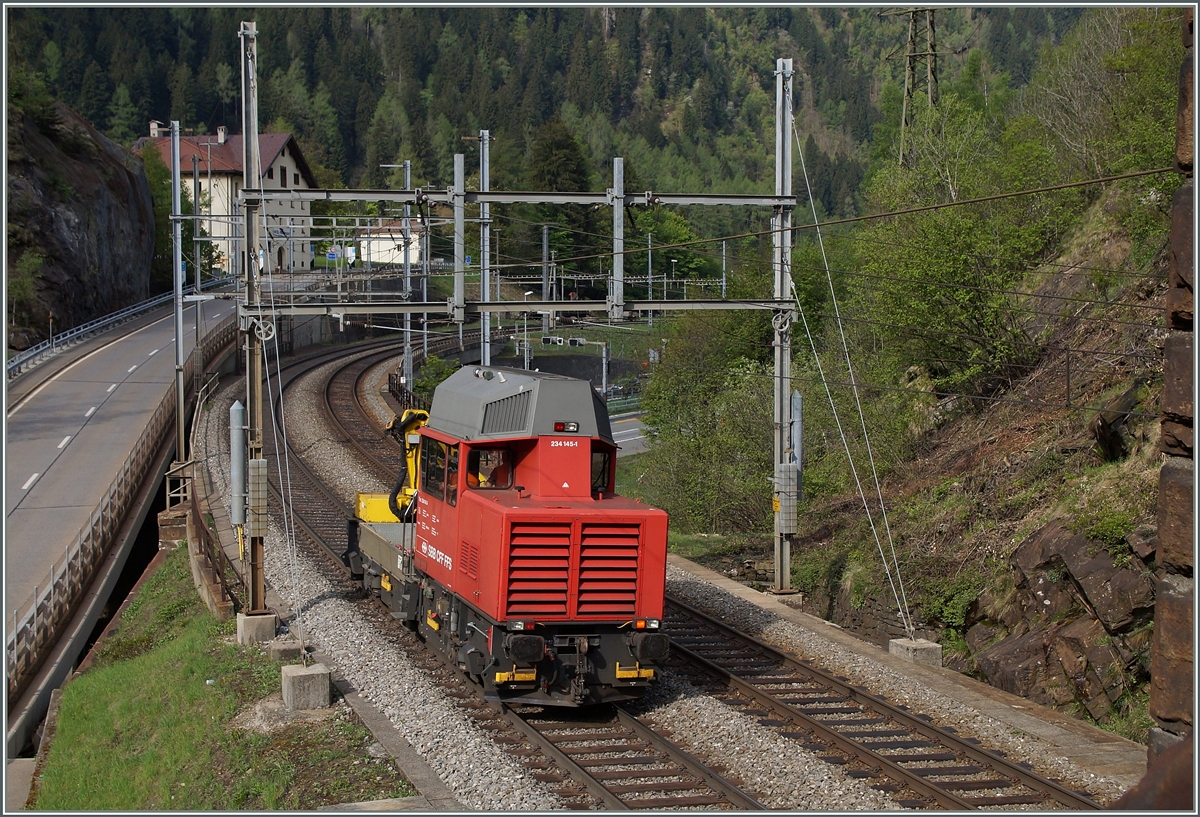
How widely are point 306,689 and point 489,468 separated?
11.9 feet

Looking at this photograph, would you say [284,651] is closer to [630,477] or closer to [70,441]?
[70,441]

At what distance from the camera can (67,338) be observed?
5428cm

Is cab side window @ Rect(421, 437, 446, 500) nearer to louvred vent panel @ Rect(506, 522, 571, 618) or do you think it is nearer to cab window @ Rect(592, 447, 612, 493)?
cab window @ Rect(592, 447, 612, 493)

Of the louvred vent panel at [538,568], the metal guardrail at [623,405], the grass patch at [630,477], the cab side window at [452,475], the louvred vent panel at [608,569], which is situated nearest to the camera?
the louvred vent panel at [538,568]

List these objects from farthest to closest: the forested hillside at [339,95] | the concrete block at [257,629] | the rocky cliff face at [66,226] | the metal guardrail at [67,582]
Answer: the forested hillside at [339,95] → the rocky cliff face at [66,226] → the metal guardrail at [67,582] → the concrete block at [257,629]

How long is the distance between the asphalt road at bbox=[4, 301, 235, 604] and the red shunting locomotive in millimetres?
12858

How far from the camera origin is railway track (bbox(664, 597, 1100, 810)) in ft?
35.5

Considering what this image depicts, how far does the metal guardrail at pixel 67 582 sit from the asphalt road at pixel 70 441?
0.58 meters

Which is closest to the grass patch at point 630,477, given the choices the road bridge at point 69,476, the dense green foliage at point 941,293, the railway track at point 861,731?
the dense green foliage at point 941,293

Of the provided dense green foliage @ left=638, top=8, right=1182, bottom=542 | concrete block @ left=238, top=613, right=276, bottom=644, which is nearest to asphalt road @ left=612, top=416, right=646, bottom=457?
dense green foliage @ left=638, top=8, right=1182, bottom=542

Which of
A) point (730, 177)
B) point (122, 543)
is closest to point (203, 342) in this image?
point (122, 543)

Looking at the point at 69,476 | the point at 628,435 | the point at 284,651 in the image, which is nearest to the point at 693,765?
the point at 284,651

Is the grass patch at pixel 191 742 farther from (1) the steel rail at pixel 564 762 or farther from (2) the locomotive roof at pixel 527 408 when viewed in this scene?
(2) the locomotive roof at pixel 527 408

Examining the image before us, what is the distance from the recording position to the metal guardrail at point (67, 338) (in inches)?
1831
